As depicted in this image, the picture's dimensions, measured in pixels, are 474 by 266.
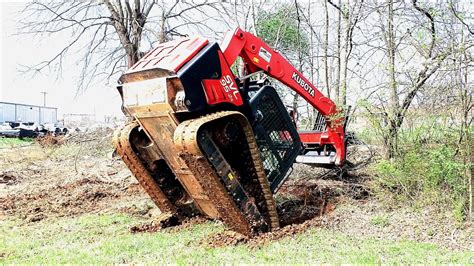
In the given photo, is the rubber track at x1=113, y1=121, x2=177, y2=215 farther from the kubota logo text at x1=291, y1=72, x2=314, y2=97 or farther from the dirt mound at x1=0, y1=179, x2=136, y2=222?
the kubota logo text at x1=291, y1=72, x2=314, y2=97

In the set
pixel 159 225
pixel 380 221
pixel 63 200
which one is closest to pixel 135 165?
pixel 159 225

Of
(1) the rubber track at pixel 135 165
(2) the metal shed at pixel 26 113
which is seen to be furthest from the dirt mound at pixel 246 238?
(2) the metal shed at pixel 26 113

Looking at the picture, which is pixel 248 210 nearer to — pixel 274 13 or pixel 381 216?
pixel 381 216

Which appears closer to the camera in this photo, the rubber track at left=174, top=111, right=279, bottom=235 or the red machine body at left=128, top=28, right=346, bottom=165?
the rubber track at left=174, top=111, right=279, bottom=235

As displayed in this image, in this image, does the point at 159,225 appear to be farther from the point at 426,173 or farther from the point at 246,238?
the point at 426,173

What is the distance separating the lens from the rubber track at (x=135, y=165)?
5654 millimetres

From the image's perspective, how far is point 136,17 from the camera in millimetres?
14812

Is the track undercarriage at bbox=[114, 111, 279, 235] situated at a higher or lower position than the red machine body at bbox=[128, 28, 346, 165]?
lower

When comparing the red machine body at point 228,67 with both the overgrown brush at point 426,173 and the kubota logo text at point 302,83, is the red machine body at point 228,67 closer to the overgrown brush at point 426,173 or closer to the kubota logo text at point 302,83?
the kubota logo text at point 302,83

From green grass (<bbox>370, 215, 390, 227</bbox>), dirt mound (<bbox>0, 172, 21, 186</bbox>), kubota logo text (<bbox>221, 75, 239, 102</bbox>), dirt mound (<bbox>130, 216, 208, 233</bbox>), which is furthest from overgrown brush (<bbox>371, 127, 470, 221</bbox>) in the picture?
dirt mound (<bbox>0, 172, 21, 186</bbox>)

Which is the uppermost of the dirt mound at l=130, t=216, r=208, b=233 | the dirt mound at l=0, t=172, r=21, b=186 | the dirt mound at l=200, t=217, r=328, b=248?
the dirt mound at l=200, t=217, r=328, b=248

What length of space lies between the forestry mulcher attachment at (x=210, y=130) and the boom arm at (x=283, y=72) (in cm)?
1

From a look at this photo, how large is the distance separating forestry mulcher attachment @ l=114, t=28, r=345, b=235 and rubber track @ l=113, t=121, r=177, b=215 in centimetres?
1

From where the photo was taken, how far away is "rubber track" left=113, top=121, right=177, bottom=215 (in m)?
5.65
